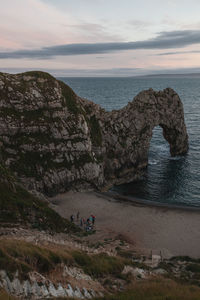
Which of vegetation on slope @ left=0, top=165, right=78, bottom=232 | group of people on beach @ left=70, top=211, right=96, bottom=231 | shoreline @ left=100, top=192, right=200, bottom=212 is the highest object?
vegetation on slope @ left=0, top=165, right=78, bottom=232

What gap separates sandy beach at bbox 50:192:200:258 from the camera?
31.9m

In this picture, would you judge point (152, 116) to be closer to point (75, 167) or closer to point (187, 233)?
point (75, 167)

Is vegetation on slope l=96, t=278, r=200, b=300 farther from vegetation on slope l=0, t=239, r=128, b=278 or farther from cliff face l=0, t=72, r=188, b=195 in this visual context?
cliff face l=0, t=72, r=188, b=195

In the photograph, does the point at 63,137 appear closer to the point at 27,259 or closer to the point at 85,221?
the point at 85,221

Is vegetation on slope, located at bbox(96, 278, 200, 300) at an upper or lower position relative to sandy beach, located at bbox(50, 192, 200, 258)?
upper

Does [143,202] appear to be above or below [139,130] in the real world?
below

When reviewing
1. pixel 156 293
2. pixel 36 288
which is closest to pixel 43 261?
pixel 36 288

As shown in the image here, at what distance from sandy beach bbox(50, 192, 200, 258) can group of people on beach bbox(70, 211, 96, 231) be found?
1086mm

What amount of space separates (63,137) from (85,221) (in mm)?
18160

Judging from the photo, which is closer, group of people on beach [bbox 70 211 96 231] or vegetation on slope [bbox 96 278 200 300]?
vegetation on slope [bbox 96 278 200 300]

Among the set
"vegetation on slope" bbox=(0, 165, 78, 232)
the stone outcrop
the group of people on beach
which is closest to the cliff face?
the group of people on beach

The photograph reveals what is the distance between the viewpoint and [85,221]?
37.6 m

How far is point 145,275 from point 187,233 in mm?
17997

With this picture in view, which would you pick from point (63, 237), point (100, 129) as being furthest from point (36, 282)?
point (100, 129)
